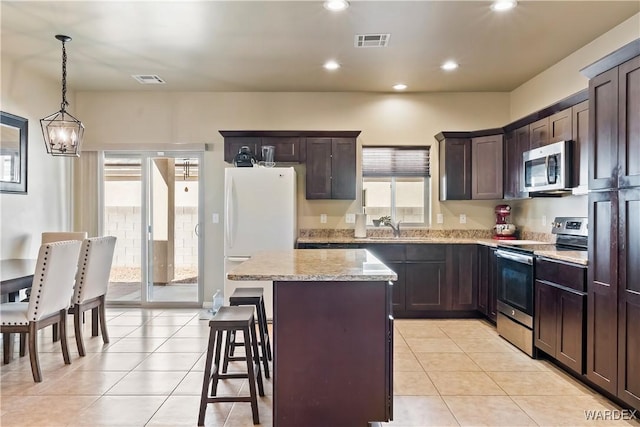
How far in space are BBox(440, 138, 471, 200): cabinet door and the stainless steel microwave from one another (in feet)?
2.77

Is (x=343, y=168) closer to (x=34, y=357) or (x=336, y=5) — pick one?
(x=336, y=5)

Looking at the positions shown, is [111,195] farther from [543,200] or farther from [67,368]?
[543,200]

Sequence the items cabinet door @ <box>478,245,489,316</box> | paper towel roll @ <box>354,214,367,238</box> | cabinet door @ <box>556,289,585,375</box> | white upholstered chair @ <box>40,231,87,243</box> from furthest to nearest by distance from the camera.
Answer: paper towel roll @ <box>354,214,367,238</box> → cabinet door @ <box>478,245,489,316</box> → white upholstered chair @ <box>40,231,87,243</box> → cabinet door @ <box>556,289,585,375</box>

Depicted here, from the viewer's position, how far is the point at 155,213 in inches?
205

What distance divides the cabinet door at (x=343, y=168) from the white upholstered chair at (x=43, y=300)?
2776 millimetres

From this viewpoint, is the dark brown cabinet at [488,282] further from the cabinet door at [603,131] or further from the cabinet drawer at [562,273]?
the cabinet door at [603,131]

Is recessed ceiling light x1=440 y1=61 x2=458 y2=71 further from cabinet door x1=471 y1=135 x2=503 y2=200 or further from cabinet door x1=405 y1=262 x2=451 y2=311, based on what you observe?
cabinet door x1=405 y1=262 x2=451 y2=311

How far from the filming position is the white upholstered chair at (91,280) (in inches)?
135

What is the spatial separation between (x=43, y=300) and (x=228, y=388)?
1.48 meters

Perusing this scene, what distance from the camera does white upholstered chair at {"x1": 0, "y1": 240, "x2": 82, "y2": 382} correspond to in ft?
9.42

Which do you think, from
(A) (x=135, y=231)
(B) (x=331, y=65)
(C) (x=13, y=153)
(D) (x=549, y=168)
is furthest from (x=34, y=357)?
(D) (x=549, y=168)

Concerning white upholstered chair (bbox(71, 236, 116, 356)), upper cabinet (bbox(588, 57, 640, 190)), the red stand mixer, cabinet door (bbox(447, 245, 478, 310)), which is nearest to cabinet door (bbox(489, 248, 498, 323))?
cabinet door (bbox(447, 245, 478, 310))

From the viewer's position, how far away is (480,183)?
4.72 metres

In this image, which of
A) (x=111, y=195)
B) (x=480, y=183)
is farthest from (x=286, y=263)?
(x=111, y=195)
